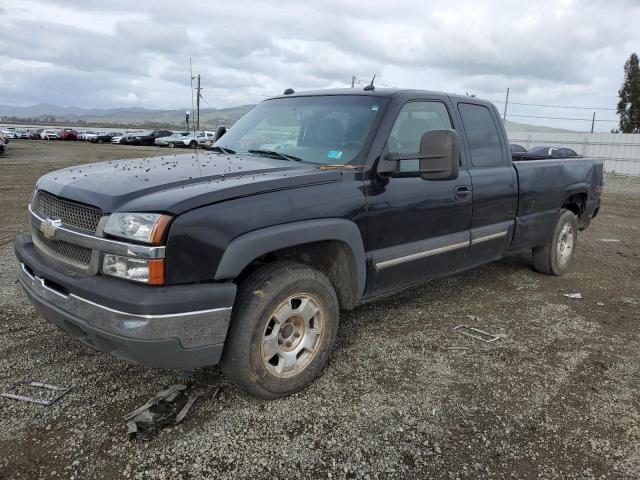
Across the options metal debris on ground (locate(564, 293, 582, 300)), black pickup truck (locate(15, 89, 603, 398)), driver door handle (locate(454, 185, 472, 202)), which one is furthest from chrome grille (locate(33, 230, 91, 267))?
metal debris on ground (locate(564, 293, 582, 300))

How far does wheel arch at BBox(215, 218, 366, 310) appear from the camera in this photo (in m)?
2.67

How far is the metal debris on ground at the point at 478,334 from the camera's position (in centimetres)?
413

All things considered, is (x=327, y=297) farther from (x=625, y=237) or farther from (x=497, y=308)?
(x=625, y=237)

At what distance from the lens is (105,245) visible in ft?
8.44

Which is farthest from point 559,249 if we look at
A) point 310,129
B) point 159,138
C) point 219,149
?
point 159,138

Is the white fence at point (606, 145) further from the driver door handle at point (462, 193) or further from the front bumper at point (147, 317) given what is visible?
the front bumper at point (147, 317)

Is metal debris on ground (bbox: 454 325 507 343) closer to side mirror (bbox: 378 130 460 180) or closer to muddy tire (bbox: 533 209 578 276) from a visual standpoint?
side mirror (bbox: 378 130 460 180)

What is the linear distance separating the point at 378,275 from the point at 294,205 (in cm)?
94

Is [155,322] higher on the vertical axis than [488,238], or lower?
lower

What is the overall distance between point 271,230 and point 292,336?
742mm

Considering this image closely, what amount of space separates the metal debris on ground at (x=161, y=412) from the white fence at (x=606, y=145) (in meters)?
30.8

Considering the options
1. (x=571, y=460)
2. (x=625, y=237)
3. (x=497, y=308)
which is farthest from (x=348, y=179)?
(x=625, y=237)

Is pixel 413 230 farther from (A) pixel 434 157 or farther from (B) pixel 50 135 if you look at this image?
(B) pixel 50 135

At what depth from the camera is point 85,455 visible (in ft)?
8.31
